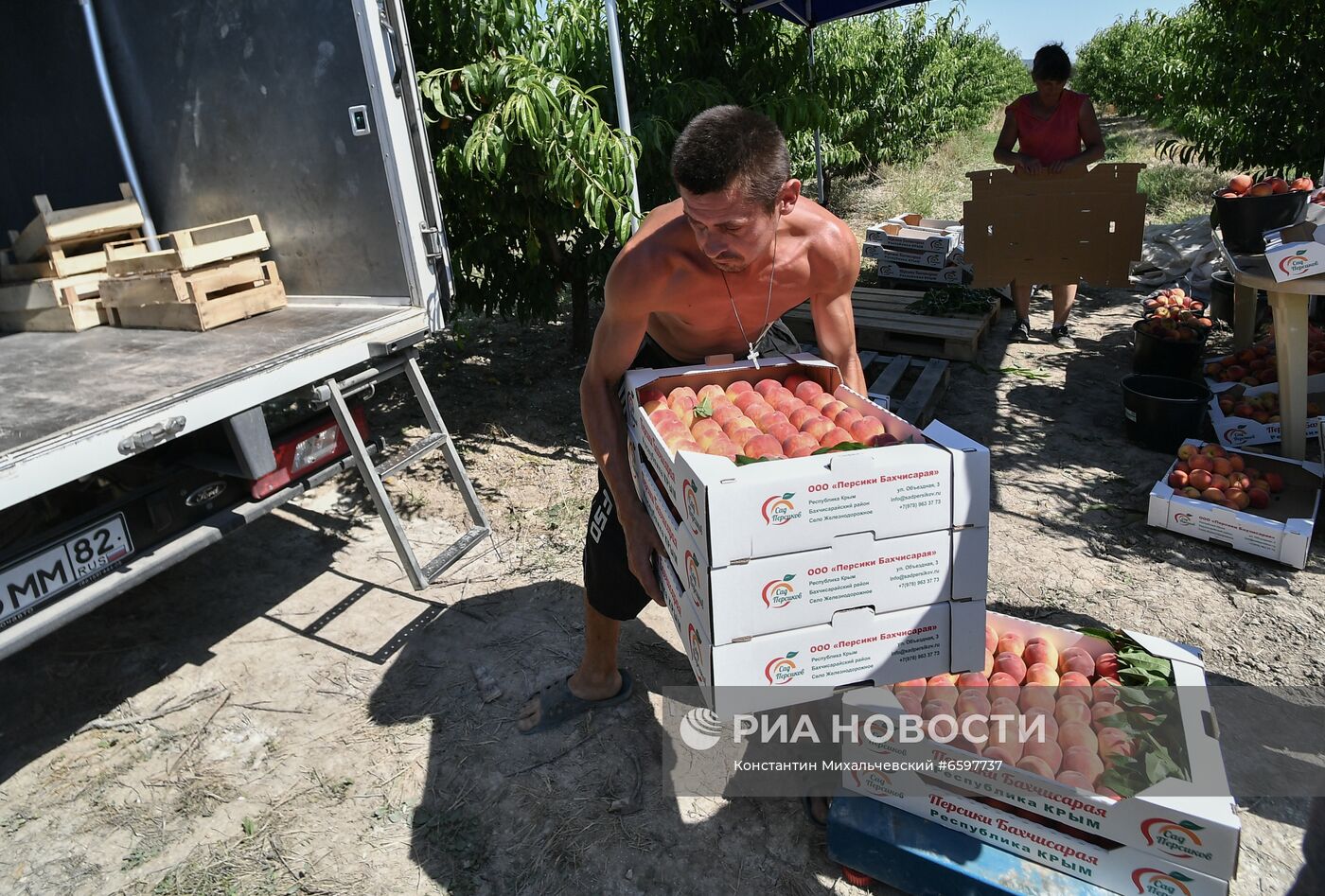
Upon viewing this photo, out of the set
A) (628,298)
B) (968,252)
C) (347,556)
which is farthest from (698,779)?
(968,252)

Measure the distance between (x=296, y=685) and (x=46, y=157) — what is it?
13.4 ft

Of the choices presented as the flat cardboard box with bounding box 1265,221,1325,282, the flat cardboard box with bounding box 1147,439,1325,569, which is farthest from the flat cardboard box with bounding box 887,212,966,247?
the flat cardboard box with bounding box 1147,439,1325,569

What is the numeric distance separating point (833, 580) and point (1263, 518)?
10.4ft

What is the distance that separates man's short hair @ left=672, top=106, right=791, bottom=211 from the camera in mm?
1978

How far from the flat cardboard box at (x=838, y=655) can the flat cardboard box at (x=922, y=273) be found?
618 centimetres

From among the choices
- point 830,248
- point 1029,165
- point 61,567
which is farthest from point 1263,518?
point 61,567

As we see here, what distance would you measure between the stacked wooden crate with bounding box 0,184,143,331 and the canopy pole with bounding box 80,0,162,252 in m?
0.11

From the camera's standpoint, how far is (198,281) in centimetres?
386

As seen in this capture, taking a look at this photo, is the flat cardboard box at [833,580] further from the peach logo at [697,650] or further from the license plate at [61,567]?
the license plate at [61,567]

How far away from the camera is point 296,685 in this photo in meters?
3.37

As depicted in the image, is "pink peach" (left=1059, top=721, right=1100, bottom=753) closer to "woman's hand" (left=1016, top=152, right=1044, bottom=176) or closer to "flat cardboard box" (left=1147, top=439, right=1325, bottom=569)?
"flat cardboard box" (left=1147, top=439, right=1325, bottom=569)

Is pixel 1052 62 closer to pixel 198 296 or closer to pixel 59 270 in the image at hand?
pixel 198 296

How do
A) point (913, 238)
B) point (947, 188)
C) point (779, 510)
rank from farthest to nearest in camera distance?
1. point (947, 188)
2. point (913, 238)
3. point (779, 510)

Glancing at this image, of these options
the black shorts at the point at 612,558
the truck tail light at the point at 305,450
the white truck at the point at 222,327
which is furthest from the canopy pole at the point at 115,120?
the black shorts at the point at 612,558
